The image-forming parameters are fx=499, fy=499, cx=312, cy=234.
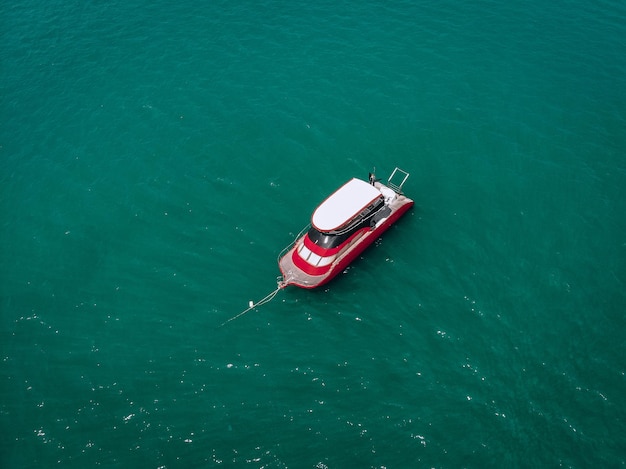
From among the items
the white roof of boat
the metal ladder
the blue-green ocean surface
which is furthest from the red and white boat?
the metal ladder

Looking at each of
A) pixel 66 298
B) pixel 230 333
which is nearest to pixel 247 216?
pixel 230 333

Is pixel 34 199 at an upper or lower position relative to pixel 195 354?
upper

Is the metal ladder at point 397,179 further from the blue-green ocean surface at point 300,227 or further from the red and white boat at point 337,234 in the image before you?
the red and white boat at point 337,234

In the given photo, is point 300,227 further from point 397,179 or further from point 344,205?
point 397,179

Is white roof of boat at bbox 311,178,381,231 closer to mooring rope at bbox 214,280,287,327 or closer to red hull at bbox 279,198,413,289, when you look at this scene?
red hull at bbox 279,198,413,289

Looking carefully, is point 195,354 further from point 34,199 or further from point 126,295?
point 34,199

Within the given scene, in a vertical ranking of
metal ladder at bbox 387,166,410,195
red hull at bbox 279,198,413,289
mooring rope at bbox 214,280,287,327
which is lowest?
mooring rope at bbox 214,280,287,327
